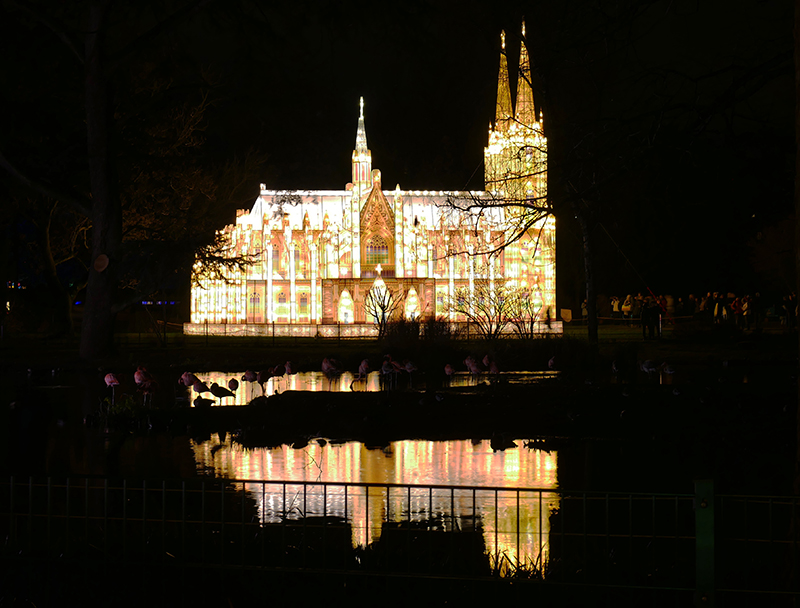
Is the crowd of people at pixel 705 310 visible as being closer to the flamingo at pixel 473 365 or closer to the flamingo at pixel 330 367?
the flamingo at pixel 473 365

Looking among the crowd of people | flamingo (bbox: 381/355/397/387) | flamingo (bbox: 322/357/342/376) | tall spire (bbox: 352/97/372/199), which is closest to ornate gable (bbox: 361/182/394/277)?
tall spire (bbox: 352/97/372/199)

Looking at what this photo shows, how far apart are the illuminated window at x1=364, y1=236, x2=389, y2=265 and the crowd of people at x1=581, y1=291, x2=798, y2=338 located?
14.5 meters

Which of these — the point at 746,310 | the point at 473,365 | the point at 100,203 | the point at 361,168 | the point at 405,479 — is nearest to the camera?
the point at 405,479

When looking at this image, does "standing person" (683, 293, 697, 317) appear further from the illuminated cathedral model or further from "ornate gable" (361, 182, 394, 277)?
"ornate gable" (361, 182, 394, 277)

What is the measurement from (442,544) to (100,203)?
61.6 feet

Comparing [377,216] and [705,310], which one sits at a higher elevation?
[377,216]

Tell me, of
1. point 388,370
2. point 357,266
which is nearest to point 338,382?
point 388,370

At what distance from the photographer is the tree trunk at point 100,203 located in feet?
74.8

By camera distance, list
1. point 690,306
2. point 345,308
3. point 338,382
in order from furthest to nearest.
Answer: point 690,306
point 345,308
point 338,382

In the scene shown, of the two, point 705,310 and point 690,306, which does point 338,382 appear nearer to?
point 705,310

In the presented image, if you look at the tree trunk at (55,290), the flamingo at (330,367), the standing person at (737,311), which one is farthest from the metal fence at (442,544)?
the standing person at (737,311)

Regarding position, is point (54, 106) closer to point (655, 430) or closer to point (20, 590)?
point (655, 430)

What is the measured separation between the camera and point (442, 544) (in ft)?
23.4

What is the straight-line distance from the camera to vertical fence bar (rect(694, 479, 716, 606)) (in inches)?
195
